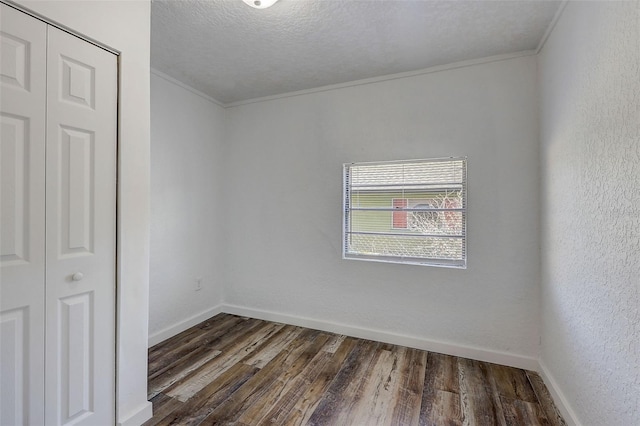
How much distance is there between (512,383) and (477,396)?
14.2 inches

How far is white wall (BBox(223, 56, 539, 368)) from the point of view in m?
2.33

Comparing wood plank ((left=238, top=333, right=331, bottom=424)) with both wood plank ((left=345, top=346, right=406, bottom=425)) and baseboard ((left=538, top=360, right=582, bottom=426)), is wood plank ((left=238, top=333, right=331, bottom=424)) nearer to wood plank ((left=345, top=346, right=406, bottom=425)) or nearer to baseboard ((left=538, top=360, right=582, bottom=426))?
wood plank ((left=345, top=346, right=406, bottom=425))

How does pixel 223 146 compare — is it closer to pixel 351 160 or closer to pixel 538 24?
pixel 351 160

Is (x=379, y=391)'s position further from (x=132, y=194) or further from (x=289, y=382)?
(x=132, y=194)

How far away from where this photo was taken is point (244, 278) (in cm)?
338

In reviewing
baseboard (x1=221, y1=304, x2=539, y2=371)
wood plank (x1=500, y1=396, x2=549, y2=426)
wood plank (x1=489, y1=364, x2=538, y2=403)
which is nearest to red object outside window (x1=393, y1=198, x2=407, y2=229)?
baseboard (x1=221, y1=304, x2=539, y2=371)

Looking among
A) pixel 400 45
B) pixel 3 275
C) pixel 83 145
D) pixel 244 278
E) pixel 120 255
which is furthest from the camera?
pixel 244 278

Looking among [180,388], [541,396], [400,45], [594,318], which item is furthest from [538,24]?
[180,388]

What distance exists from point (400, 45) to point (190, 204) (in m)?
2.44

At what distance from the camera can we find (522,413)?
179cm

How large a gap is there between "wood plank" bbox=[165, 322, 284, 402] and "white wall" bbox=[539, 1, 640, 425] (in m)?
2.28

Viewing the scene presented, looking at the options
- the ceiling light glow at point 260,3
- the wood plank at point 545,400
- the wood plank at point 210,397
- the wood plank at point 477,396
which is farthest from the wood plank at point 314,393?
the ceiling light glow at point 260,3

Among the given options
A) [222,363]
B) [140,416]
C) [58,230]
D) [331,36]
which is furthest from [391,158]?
[140,416]

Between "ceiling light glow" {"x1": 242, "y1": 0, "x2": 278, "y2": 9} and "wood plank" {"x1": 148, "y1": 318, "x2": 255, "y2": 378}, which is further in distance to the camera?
"wood plank" {"x1": 148, "y1": 318, "x2": 255, "y2": 378}
